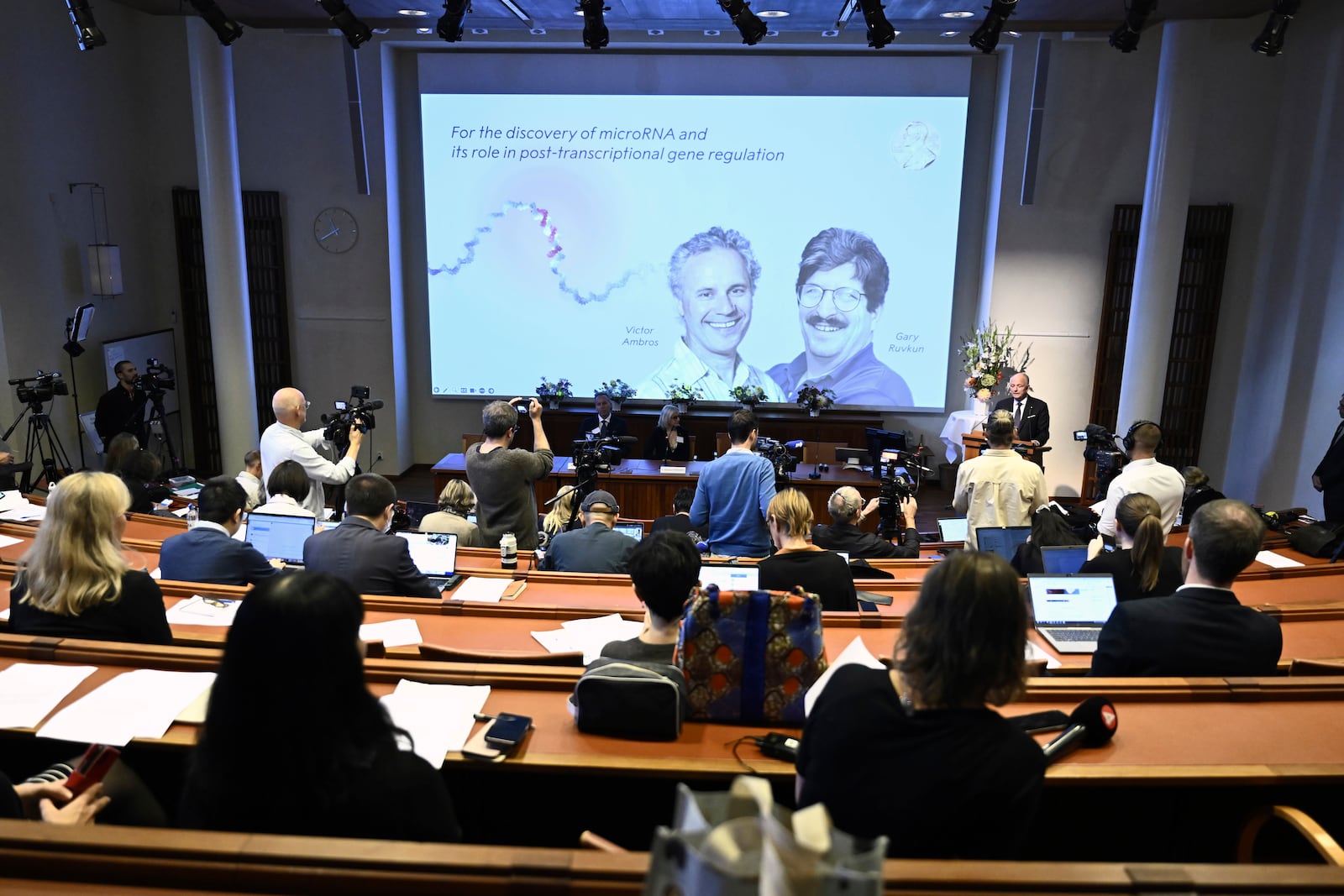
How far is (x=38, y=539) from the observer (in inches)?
97.8

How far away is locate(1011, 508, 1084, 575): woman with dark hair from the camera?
160 inches

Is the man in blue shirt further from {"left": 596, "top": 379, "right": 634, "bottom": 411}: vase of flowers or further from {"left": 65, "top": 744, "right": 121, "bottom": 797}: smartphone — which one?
{"left": 596, "top": 379, "right": 634, "bottom": 411}: vase of flowers

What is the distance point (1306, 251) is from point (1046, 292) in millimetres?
2104

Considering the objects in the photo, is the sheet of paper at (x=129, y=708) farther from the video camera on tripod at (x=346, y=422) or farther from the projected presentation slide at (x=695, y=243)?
the projected presentation slide at (x=695, y=243)

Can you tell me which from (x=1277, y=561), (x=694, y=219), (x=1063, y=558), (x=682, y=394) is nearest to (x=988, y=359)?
(x=682, y=394)

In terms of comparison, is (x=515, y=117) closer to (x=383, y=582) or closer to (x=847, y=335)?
(x=847, y=335)

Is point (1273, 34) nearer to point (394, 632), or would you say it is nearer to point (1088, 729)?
point (1088, 729)

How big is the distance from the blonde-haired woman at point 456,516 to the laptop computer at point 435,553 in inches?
19.2

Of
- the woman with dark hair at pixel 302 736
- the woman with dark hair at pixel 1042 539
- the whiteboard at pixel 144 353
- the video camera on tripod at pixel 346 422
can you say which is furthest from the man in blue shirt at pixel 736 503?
the whiteboard at pixel 144 353

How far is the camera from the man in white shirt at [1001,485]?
5143 millimetres

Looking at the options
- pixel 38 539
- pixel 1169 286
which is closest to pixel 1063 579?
pixel 38 539

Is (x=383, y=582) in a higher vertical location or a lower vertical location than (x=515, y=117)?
lower

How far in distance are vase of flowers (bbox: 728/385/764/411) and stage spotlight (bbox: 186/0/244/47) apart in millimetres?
5236

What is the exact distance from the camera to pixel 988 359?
881 cm
